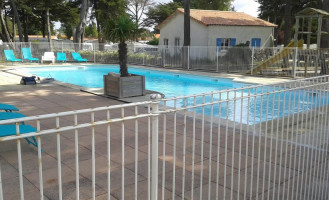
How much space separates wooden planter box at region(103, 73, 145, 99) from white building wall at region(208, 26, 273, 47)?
15.6 meters

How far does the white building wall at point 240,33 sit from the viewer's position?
24.7 m

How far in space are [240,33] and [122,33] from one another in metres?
17.6

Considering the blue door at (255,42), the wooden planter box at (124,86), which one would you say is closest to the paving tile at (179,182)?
the wooden planter box at (124,86)

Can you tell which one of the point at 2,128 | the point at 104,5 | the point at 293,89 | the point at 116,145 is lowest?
the point at 116,145

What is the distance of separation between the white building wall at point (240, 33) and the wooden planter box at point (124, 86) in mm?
15588

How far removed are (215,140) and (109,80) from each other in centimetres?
553

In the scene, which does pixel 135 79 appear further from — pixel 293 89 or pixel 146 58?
pixel 146 58

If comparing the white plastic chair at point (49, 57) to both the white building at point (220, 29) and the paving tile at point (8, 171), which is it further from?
the paving tile at point (8, 171)

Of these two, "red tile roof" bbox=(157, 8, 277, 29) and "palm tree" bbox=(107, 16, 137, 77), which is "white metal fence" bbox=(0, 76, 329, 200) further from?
"red tile roof" bbox=(157, 8, 277, 29)

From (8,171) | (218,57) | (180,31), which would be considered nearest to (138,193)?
(8,171)

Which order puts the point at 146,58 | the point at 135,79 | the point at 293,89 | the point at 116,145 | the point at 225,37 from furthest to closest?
the point at 225,37 < the point at 146,58 < the point at 135,79 < the point at 116,145 < the point at 293,89

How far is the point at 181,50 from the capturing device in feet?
68.9

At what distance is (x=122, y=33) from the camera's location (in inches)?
400

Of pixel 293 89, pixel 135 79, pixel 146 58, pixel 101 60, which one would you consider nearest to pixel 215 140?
pixel 293 89
